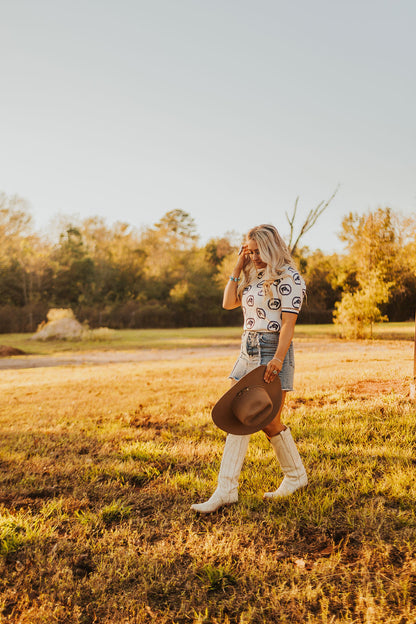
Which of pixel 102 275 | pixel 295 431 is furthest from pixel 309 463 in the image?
pixel 102 275

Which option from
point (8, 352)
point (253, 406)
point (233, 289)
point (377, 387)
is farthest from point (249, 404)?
point (8, 352)

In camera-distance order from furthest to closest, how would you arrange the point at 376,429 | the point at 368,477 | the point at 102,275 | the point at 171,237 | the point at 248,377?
the point at 171,237
the point at 102,275
the point at 376,429
the point at 368,477
the point at 248,377

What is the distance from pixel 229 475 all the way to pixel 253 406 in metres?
0.59

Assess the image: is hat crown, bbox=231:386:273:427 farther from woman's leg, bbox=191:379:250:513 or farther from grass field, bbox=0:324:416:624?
grass field, bbox=0:324:416:624

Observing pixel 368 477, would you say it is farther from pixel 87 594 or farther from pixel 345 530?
pixel 87 594

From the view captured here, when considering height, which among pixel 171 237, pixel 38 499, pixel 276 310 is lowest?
pixel 38 499

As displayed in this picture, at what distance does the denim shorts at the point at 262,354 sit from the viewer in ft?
9.31

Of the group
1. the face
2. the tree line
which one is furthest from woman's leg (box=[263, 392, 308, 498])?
the tree line

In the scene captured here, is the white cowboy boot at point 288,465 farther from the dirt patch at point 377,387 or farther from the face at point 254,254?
the dirt patch at point 377,387

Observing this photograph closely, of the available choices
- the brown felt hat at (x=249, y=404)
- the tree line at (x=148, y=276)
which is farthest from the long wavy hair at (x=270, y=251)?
the tree line at (x=148, y=276)

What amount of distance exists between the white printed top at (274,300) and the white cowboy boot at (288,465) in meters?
0.77

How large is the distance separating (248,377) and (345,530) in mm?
1058

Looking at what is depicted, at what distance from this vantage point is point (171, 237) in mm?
53469

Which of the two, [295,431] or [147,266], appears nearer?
[295,431]
